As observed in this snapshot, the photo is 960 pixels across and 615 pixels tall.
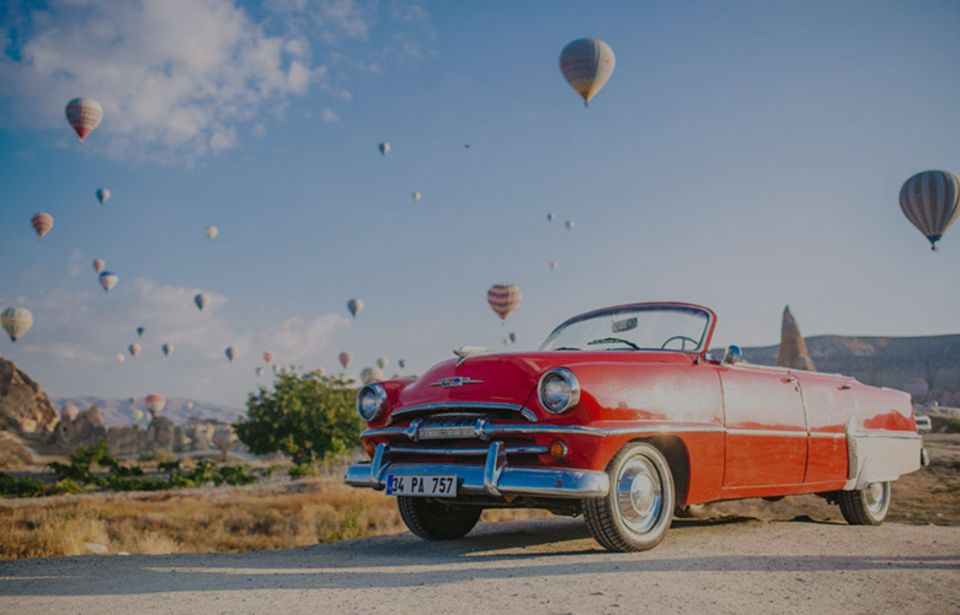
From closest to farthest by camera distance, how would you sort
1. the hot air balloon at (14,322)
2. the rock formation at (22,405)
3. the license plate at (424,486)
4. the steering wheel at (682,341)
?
the license plate at (424,486) < the steering wheel at (682,341) < the hot air balloon at (14,322) < the rock formation at (22,405)

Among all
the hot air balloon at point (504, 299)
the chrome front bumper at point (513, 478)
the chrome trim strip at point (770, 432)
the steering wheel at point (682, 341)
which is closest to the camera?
the chrome front bumper at point (513, 478)

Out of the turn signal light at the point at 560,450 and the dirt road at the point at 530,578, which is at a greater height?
the turn signal light at the point at 560,450

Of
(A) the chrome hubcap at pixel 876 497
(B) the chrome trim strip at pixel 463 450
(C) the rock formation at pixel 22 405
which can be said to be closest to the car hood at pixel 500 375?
(B) the chrome trim strip at pixel 463 450

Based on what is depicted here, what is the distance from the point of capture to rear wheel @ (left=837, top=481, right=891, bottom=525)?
23.7ft

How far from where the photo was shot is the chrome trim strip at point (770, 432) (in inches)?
215

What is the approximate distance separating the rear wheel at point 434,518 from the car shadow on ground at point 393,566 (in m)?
0.14

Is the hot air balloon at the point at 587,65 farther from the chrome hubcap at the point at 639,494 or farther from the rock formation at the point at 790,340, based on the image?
the rock formation at the point at 790,340

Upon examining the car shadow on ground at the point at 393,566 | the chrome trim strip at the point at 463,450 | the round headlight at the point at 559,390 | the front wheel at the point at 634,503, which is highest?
the round headlight at the point at 559,390

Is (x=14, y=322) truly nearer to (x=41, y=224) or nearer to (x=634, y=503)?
(x=41, y=224)

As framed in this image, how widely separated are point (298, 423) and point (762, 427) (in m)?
33.6

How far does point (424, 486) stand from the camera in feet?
16.0

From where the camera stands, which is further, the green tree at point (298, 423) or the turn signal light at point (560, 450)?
the green tree at point (298, 423)

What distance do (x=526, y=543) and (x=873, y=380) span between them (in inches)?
3942

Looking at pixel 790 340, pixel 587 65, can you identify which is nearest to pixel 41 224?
pixel 587 65
